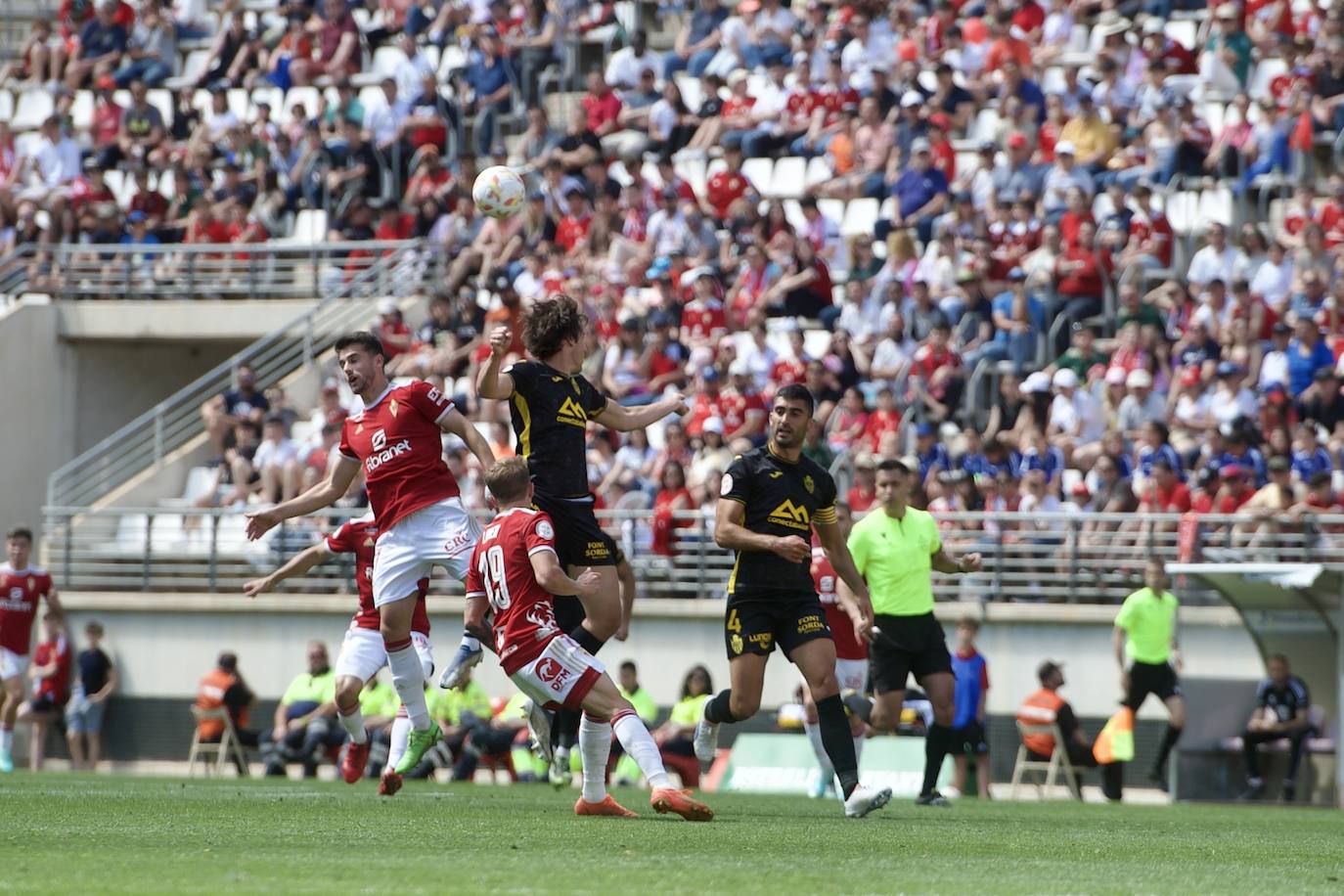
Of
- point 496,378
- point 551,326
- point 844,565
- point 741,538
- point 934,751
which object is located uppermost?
point 551,326

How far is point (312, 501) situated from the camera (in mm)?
12773

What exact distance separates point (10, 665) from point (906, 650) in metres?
11.7

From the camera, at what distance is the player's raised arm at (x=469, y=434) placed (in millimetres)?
11977

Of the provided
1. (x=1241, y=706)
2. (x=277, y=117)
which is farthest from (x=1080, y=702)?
(x=277, y=117)

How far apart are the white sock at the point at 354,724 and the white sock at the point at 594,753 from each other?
105 inches

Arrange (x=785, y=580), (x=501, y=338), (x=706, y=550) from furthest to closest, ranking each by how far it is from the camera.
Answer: (x=706, y=550) → (x=785, y=580) → (x=501, y=338)

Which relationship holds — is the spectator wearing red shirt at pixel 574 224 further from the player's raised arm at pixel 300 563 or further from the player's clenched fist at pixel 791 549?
the player's clenched fist at pixel 791 549

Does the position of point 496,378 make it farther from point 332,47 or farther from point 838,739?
point 332,47

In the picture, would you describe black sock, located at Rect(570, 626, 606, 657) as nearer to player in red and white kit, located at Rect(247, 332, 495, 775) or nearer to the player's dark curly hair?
player in red and white kit, located at Rect(247, 332, 495, 775)

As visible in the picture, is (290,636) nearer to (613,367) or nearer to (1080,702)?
(613,367)

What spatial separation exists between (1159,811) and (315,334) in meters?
15.5

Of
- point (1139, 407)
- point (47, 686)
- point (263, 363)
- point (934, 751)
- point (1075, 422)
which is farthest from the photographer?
point (263, 363)

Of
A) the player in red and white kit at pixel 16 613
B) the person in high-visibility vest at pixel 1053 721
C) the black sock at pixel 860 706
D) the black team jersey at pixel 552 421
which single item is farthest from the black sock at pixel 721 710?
the player in red and white kit at pixel 16 613

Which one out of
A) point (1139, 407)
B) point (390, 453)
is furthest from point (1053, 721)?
point (390, 453)
